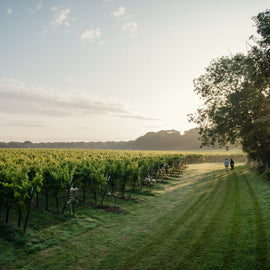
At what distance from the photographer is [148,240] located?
7379 mm

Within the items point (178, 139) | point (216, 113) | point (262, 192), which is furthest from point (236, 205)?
point (178, 139)

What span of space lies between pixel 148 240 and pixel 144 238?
0.25 metres

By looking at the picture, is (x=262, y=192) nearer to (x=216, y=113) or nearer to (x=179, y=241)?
(x=179, y=241)

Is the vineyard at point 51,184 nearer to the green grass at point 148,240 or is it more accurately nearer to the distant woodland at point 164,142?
the green grass at point 148,240

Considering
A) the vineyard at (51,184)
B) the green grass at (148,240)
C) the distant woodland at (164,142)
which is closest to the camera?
the green grass at (148,240)

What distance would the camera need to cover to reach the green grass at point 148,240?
19.1ft

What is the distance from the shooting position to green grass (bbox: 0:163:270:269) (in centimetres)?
581

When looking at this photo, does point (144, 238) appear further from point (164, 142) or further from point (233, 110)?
point (164, 142)

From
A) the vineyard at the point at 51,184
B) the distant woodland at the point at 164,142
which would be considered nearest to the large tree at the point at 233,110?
the vineyard at the point at 51,184

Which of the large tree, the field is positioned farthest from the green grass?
the large tree

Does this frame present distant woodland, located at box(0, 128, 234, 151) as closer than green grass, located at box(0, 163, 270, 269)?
No

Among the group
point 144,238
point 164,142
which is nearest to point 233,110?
point 144,238

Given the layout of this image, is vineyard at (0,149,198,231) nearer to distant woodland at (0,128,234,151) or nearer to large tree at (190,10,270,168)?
large tree at (190,10,270,168)

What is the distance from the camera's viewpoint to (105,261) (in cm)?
598
